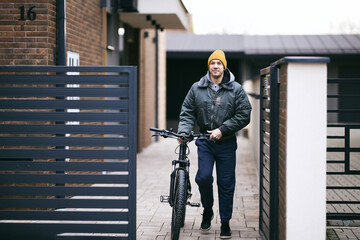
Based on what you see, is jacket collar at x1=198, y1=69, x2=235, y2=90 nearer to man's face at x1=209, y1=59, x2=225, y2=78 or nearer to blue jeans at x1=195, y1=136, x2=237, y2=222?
man's face at x1=209, y1=59, x2=225, y2=78

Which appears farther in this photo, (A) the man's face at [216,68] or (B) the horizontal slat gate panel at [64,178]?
(A) the man's face at [216,68]

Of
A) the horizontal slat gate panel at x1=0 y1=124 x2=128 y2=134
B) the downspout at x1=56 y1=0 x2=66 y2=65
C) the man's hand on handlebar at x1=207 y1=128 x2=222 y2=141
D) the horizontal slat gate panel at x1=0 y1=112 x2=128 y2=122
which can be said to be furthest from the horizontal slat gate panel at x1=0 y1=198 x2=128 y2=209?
the downspout at x1=56 y1=0 x2=66 y2=65

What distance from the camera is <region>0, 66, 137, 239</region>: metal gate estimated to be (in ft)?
16.4

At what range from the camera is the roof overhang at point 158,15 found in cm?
1181

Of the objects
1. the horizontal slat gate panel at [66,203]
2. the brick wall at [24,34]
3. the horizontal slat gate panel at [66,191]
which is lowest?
the horizontal slat gate panel at [66,203]

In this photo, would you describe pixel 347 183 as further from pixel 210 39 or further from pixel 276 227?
pixel 210 39

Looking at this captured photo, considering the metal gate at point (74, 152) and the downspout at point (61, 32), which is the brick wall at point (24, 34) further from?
the metal gate at point (74, 152)

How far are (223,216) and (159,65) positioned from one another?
13337 mm

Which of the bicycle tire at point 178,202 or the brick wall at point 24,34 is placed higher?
the brick wall at point 24,34

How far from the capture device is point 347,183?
1000 cm

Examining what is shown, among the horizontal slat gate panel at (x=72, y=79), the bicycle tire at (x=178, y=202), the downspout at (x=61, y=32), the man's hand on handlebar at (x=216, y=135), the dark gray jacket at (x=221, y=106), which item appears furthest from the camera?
the downspout at (x=61, y=32)

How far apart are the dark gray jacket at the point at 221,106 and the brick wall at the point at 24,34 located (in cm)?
232

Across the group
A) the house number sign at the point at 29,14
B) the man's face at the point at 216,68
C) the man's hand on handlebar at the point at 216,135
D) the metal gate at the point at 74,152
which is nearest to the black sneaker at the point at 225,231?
the man's hand on handlebar at the point at 216,135

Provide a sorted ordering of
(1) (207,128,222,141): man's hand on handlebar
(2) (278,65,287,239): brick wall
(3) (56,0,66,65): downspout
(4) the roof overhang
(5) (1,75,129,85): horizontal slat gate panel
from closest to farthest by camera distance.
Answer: (2) (278,65,287,239): brick wall
(5) (1,75,129,85): horizontal slat gate panel
(1) (207,128,222,141): man's hand on handlebar
(3) (56,0,66,65): downspout
(4) the roof overhang
